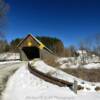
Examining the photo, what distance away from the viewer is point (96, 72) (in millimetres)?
20609

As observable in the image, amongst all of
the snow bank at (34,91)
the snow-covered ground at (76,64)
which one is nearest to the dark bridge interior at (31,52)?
the snow-covered ground at (76,64)

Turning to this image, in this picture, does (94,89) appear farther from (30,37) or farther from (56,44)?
(56,44)

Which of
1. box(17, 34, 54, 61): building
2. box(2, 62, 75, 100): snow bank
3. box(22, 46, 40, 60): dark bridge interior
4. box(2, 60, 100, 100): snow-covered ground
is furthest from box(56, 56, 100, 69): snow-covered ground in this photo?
box(22, 46, 40, 60): dark bridge interior

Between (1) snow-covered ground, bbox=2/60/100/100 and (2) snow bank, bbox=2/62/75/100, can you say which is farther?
(2) snow bank, bbox=2/62/75/100

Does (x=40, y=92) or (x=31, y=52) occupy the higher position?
(x=31, y=52)

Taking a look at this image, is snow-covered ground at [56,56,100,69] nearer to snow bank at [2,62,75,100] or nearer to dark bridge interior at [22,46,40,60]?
snow bank at [2,62,75,100]

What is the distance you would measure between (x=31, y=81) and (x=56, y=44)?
62988 mm

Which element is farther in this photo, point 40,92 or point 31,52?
point 31,52

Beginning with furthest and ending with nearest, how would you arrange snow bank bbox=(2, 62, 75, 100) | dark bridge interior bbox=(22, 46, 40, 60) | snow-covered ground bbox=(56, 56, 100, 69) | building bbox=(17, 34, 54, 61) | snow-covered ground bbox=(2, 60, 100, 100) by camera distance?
dark bridge interior bbox=(22, 46, 40, 60)
building bbox=(17, 34, 54, 61)
snow-covered ground bbox=(56, 56, 100, 69)
snow bank bbox=(2, 62, 75, 100)
snow-covered ground bbox=(2, 60, 100, 100)

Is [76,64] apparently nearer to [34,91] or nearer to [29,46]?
[29,46]

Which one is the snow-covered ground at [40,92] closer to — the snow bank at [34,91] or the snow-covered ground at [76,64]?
the snow bank at [34,91]

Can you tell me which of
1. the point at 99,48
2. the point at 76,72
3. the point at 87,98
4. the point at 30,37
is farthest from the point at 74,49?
the point at 87,98

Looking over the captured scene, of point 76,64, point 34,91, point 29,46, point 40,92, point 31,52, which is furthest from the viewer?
point 31,52

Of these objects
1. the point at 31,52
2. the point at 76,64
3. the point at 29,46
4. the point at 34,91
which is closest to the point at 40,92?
the point at 34,91
